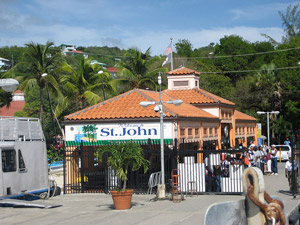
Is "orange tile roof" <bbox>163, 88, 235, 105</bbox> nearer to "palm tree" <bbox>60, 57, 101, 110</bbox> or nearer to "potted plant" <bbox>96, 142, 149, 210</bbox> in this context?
"palm tree" <bbox>60, 57, 101, 110</bbox>

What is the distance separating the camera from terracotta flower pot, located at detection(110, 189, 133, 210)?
16989 millimetres

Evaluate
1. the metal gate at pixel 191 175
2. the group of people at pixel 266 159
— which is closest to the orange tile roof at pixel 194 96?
the group of people at pixel 266 159

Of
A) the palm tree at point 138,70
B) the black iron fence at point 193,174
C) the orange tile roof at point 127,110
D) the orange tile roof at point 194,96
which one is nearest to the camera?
the black iron fence at point 193,174

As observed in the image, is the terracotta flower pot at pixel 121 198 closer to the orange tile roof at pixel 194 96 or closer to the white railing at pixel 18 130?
the white railing at pixel 18 130

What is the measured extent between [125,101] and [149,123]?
3187 millimetres

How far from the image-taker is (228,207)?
884cm

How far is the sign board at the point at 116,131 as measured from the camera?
24797 millimetres

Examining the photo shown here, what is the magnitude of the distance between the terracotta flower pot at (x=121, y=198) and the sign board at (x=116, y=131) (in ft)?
24.8

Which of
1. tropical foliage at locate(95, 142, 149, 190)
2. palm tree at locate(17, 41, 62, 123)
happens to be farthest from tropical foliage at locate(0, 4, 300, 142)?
tropical foliage at locate(95, 142, 149, 190)

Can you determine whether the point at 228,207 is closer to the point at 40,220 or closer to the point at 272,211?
the point at 272,211

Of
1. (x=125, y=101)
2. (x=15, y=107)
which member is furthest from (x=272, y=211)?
(x=15, y=107)

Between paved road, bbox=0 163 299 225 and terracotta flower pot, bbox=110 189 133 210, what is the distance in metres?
0.29

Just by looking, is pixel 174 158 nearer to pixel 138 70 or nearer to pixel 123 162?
pixel 123 162

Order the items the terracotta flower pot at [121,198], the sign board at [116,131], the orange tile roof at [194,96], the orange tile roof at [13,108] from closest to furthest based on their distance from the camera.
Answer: the terracotta flower pot at [121,198] < the sign board at [116,131] < the orange tile roof at [194,96] < the orange tile roof at [13,108]
